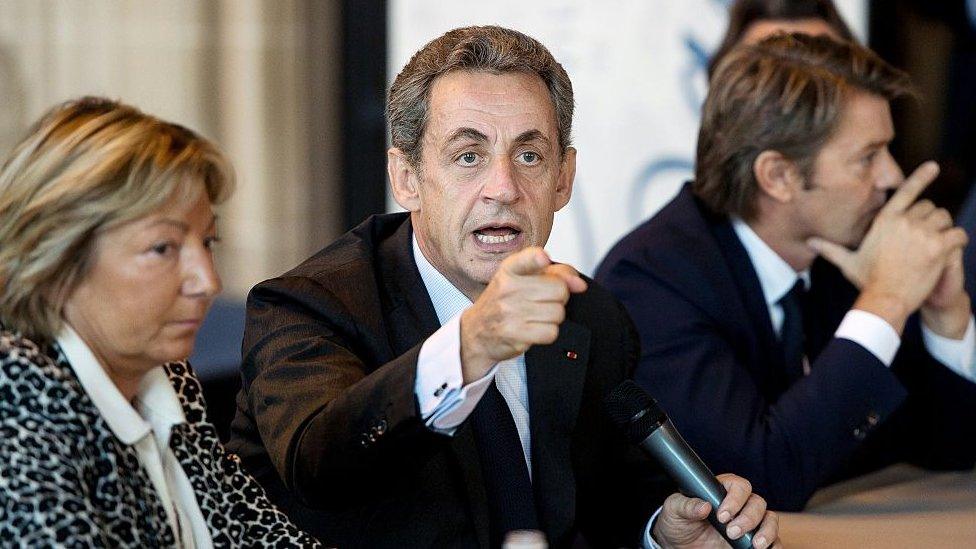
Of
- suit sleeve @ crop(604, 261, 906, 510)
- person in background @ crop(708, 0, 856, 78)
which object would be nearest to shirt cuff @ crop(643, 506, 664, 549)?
suit sleeve @ crop(604, 261, 906, 510)

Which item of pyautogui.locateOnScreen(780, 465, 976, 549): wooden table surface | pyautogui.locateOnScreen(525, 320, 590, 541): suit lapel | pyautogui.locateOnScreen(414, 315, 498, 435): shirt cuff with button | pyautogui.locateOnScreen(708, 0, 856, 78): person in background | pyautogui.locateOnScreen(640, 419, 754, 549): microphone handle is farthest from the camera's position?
pyautogui.locateOnScreen(708, 0, 856, 78): person in background

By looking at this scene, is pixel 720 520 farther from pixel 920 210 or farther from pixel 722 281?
pixel 920 210

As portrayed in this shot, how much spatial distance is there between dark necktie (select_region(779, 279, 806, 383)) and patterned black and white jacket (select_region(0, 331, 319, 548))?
1467mm

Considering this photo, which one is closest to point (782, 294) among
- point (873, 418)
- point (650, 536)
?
point (873, 418)

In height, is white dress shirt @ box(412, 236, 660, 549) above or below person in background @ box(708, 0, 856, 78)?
below

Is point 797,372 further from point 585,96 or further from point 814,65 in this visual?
point 585,96

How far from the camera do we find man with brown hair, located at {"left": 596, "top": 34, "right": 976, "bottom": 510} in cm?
265

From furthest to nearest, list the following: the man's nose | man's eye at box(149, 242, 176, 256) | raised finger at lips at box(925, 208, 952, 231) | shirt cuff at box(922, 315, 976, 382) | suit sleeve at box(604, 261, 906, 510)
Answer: shirt cuff at box(922, 315, 976, 382) → raised finger at lips at box(925, 208, 952, 231) → suit sleeve at box(604, 261, 906, 510) → the man's nose → man's eye at box(149, 242, 176, 256)

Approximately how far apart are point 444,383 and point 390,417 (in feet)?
0.28

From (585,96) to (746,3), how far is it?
0.68 m

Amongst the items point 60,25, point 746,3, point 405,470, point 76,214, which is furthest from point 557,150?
point 60,25

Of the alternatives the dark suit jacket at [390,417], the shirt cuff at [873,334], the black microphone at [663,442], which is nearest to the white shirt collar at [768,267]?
the shirt cuff at [873,334]

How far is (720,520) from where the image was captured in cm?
194

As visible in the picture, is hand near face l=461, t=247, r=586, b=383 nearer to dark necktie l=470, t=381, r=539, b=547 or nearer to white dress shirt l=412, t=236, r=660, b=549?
white dress shirt l=412, t=236, r=660, b=549
